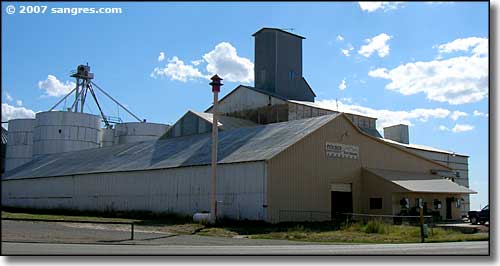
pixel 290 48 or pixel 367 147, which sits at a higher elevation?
pixel 290 48

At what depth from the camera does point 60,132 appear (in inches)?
2741

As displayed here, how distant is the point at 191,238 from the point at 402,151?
2530 centimetres

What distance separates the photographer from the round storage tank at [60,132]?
68.8 m

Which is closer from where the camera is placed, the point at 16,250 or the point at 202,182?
the point at 16,250

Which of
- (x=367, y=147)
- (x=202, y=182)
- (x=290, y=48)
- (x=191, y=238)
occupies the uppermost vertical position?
(x=290, y=48)

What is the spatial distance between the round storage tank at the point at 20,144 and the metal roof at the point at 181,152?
7.15 m

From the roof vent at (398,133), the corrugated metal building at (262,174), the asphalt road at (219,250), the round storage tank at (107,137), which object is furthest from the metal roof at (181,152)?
the roof vent at (398,133)

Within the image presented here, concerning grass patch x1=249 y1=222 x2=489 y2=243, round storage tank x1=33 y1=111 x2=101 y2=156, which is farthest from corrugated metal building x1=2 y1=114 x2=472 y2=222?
round storage tank x1=33 y1=111 x2=101 y2=156

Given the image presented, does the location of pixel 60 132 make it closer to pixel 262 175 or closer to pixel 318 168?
pixel 318 168

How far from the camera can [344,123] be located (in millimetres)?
43594

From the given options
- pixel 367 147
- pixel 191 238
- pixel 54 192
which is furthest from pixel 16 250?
pixel 54 192

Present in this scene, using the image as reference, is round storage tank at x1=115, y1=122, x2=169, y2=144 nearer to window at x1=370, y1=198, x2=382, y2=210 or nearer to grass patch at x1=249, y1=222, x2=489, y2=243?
window at x1=370, y1=198, x2=382, y2=210

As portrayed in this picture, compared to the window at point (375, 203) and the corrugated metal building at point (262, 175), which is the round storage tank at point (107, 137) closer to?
the corrugated metal building at point (262, 175)

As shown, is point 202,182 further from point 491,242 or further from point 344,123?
→ point 491,242
